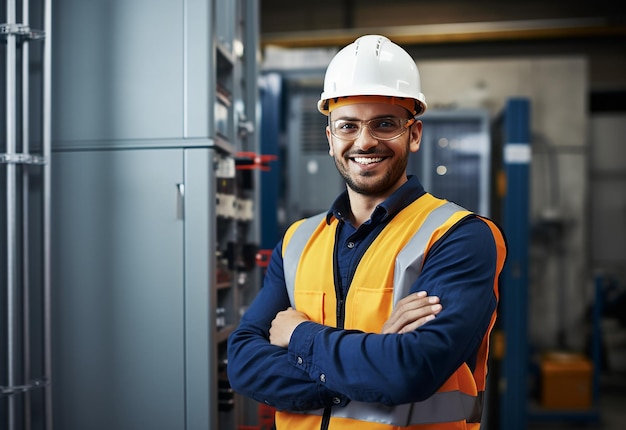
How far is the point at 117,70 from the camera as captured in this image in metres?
2.20

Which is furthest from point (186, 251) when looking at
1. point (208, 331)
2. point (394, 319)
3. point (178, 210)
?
point (394, 319)

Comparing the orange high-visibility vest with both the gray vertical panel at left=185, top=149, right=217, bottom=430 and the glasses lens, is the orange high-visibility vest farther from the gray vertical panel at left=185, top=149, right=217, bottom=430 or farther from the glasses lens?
the gray vertical panel at left=185, top=149, right=217, bottom=430

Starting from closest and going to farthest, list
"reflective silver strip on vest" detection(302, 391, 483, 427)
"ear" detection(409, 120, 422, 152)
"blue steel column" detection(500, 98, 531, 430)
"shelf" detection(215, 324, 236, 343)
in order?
"reflective silver strip on vest" detection(302, 391, 483, 427)
"ear" detection(409, 120, 422, 152)
"shelf" detection(215, 324, 236, 343)
"blue steel column" detection(500, 98, 531, 430)

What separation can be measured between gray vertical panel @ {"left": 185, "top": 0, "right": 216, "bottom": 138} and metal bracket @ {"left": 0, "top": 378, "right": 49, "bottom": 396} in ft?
3.19

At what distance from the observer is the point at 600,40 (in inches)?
268

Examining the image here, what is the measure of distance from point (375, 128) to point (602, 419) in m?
4.52

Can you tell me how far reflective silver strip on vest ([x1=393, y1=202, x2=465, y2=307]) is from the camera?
4.82 ft

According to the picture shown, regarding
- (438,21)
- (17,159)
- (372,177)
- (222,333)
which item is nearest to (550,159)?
(438,21)

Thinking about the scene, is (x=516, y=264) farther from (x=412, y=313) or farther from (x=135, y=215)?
(x=412, y=313)

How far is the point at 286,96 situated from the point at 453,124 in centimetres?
136

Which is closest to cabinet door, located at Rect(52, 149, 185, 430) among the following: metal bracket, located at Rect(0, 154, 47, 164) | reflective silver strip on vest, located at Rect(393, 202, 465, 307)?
metal bracket, located at Rect(0, 154, 47, 164)

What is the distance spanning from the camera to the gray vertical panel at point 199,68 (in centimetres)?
211

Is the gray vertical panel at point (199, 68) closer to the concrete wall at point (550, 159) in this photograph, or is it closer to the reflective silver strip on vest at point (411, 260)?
the reflective silver strip on vest at point (411, 260)

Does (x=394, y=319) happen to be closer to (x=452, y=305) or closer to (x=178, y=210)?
(x=452, y=305)
